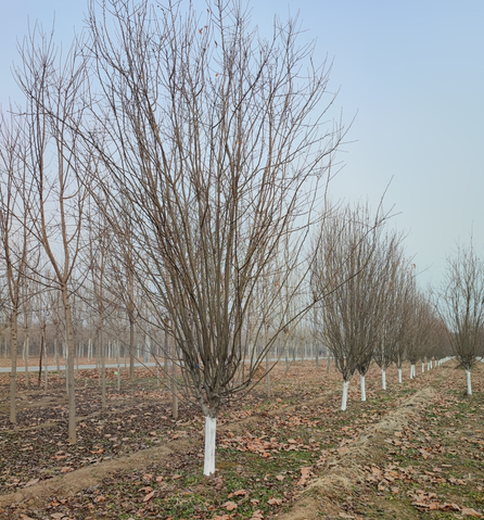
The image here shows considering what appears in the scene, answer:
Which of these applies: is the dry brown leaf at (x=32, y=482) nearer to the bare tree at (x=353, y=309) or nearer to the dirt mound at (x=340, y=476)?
the dirt mound at (x=340, y=476)

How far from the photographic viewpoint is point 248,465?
5930 millimetres

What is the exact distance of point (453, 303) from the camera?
1620 cm

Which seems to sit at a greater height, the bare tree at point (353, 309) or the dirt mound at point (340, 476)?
the bare tree at point (353, 309)

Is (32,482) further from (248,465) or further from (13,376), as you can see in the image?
(13,376)

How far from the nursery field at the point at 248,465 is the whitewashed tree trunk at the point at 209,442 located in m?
0.12

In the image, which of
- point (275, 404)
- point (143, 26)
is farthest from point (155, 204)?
point (275, 404)

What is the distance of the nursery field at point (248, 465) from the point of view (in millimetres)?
4488

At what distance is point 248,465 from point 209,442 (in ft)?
4.77

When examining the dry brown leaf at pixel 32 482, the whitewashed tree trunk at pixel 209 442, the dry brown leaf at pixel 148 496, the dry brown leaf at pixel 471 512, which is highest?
the whitewashed tree trunk at pixel 209 442

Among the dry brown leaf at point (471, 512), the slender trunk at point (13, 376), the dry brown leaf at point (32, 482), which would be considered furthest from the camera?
the slender trunk at point (13, 376)

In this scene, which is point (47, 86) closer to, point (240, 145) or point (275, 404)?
point (240, 145)

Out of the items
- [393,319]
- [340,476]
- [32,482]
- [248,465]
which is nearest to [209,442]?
[248,465]

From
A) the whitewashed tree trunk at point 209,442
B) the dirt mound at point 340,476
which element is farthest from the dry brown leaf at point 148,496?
the dirt mound at point 340,476

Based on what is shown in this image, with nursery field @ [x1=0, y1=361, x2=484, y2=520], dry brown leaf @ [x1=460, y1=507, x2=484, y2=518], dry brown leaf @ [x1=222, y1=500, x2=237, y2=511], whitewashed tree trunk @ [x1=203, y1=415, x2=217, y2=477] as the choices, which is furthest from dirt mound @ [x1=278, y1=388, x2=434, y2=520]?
dry brown leaf @ [x1=460, y1=507, x2=484, y2=518]
